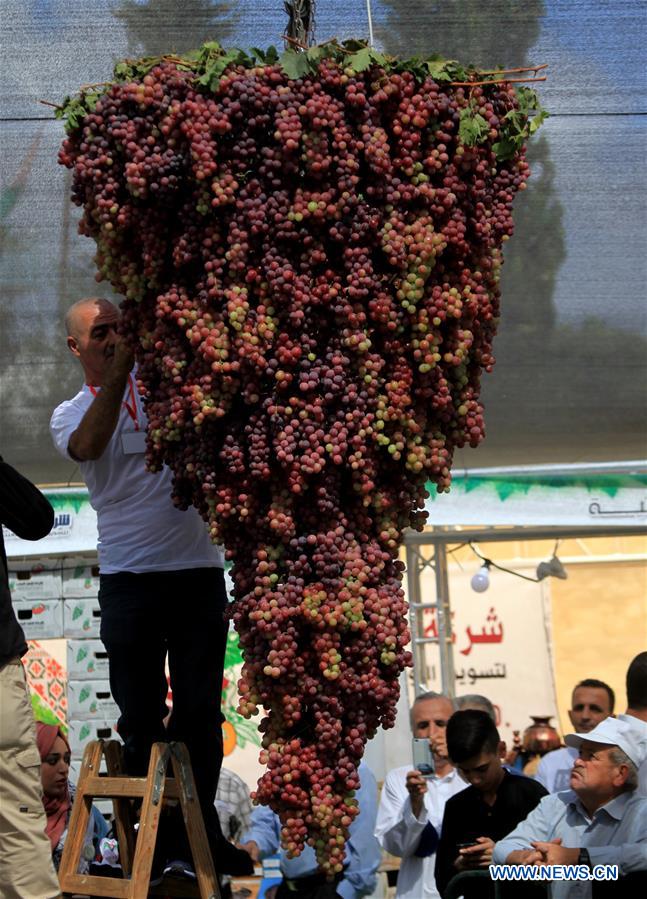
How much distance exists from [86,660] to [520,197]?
11.8 ft

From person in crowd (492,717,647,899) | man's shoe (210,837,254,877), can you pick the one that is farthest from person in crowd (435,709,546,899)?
man's shoe (210,837,254,877)

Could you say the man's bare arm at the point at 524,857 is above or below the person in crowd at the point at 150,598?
below

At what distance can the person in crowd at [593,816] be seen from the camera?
3434 millimetres

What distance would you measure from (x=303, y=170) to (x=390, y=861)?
592 centimetres

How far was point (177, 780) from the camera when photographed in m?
2.80

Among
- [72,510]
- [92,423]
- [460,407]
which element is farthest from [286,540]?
[72,510]

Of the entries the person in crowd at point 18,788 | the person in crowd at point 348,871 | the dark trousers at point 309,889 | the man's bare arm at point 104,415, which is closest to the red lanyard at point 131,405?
the man's bare arm at point 104,415

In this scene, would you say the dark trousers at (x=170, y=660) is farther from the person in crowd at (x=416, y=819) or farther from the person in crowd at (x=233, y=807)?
the person in crowd at (x=233, y=807)

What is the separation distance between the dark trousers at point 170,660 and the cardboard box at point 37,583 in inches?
158

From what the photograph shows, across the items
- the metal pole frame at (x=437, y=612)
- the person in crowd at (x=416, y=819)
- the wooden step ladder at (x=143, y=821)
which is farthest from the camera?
the metal pole frame at (x=437, y=612)

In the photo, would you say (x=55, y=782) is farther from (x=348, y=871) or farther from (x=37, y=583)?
(x=37, y=583)

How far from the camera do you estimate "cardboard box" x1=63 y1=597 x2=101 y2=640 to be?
22.3ft

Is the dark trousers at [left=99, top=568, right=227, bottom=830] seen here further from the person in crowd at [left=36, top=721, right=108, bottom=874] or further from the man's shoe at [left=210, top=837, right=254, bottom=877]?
the person in crowd at [left=36, top=721, right=108, bottom=874]

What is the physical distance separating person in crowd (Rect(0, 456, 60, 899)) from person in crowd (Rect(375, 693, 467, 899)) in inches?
83.2
